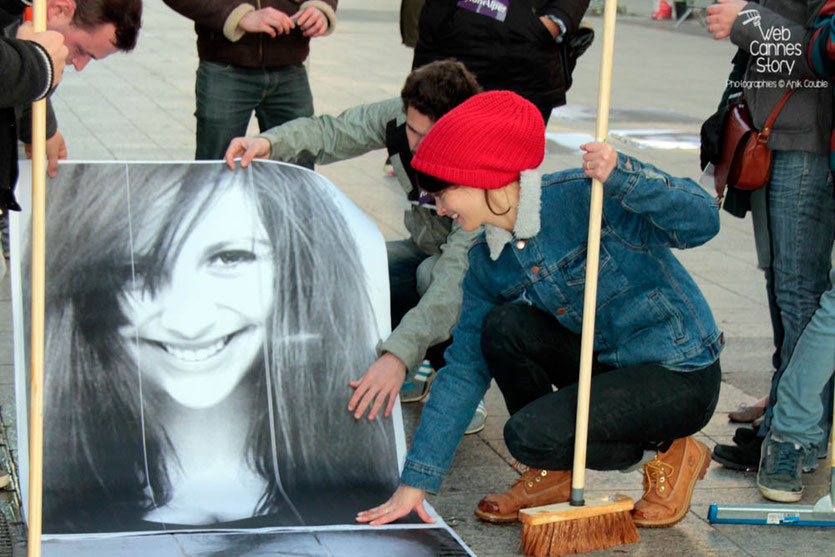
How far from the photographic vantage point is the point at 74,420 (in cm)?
300

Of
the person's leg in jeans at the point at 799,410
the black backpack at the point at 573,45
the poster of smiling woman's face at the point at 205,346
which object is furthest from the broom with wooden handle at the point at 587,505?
the black backpack at the point at 573,45

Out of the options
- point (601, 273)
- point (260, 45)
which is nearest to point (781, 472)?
point (601, 273)

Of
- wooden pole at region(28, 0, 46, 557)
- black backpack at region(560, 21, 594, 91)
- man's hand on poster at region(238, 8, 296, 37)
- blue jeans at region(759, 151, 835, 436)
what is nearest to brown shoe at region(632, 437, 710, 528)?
blue jeans at region(759, 151, 835, 436)

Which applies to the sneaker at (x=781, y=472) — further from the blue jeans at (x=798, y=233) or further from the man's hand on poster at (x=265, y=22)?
the man's hand on poster at (x=265, y=22)

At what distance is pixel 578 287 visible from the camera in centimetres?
290

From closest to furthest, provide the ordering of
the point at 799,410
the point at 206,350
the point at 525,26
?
the point at 206,350
the point at 799,410
the point at 525,26

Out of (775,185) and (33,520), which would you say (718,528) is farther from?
(33,520)

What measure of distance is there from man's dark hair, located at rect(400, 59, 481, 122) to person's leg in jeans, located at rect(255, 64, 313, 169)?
44.6 inches

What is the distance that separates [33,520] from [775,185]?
6.95ft

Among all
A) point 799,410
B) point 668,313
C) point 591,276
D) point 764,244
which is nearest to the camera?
point 591,276

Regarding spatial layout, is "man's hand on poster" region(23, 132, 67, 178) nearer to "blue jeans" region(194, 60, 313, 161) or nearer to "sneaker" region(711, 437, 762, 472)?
Result: "blue jeans" region(194, 60, 313, 161)

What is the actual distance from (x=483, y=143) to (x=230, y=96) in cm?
183

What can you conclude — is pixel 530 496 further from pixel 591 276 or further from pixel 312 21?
pixel 312 21

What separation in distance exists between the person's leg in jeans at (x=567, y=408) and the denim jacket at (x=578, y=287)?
5 centimetres
